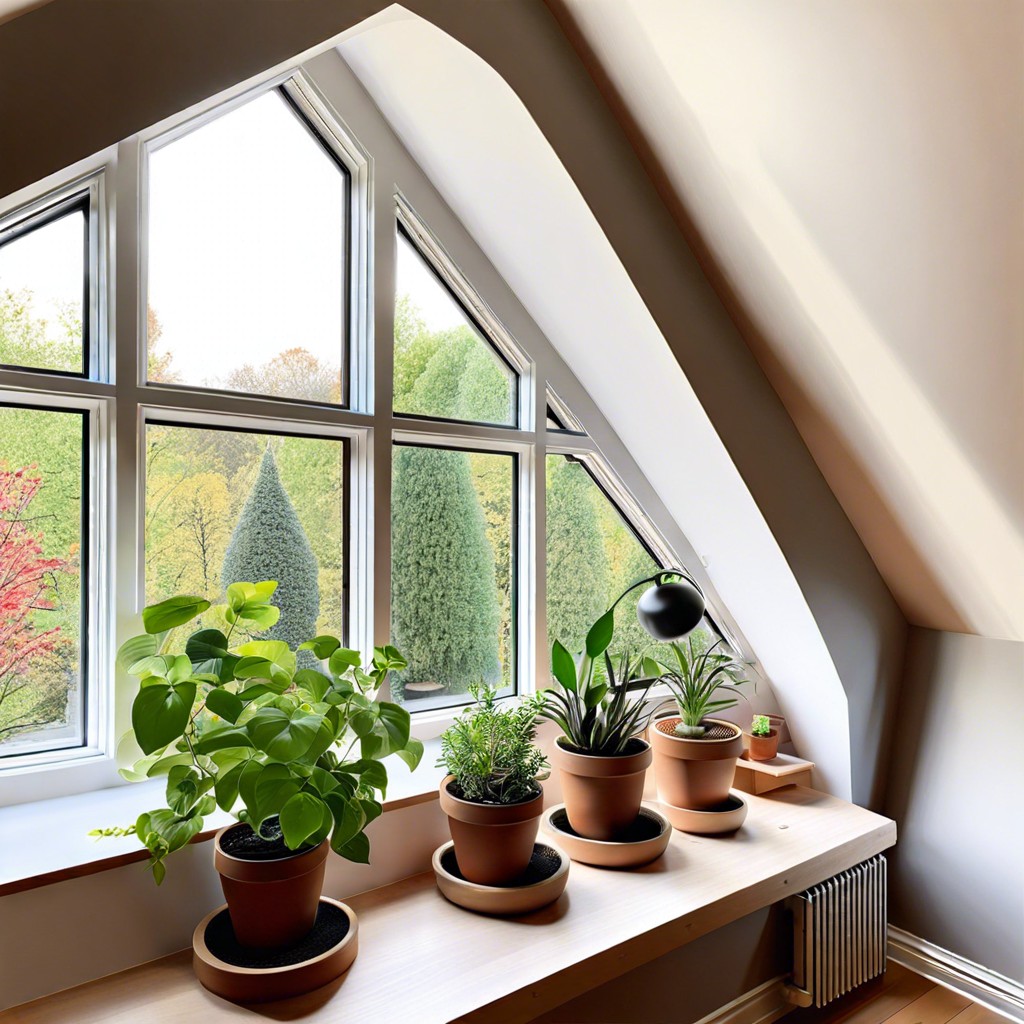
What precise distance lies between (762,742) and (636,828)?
70 cm

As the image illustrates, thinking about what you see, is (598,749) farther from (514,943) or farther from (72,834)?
(72,834)

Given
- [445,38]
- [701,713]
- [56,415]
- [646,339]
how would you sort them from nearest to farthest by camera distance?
[445,38]
[56,415]
[646,339]
[701,713]

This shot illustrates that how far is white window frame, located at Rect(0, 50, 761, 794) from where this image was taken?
1.67 metres

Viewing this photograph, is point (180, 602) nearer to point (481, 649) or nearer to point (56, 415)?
point (56, 415)

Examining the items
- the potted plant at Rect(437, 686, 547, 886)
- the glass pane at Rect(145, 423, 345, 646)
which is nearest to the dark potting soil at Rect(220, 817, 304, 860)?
the potted plant at Rect(437, 686, 547, 886)

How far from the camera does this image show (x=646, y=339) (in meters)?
1.98

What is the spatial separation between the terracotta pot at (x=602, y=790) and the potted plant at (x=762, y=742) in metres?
0.71

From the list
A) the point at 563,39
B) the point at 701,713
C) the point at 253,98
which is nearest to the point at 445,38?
the point at 563,39

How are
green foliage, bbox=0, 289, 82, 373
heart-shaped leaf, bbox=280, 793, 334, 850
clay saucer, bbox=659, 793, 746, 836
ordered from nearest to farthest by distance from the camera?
heart-shaped leaf, bbox=280, 793, 334, 850, green foliage, bbox=0, 289, 82, 373, clay saucer, bbox=659, 793, 746, 836

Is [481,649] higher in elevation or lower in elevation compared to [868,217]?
lower

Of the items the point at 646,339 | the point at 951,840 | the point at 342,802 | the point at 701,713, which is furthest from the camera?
the point at 951,840

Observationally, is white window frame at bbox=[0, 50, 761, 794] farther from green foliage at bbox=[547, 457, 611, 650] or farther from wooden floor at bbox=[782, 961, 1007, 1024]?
wooden floor at bbox=[782, 961, 1007, 1024]

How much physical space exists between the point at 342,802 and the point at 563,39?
1.63 meters

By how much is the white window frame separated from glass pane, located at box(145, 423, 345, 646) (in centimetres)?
4
